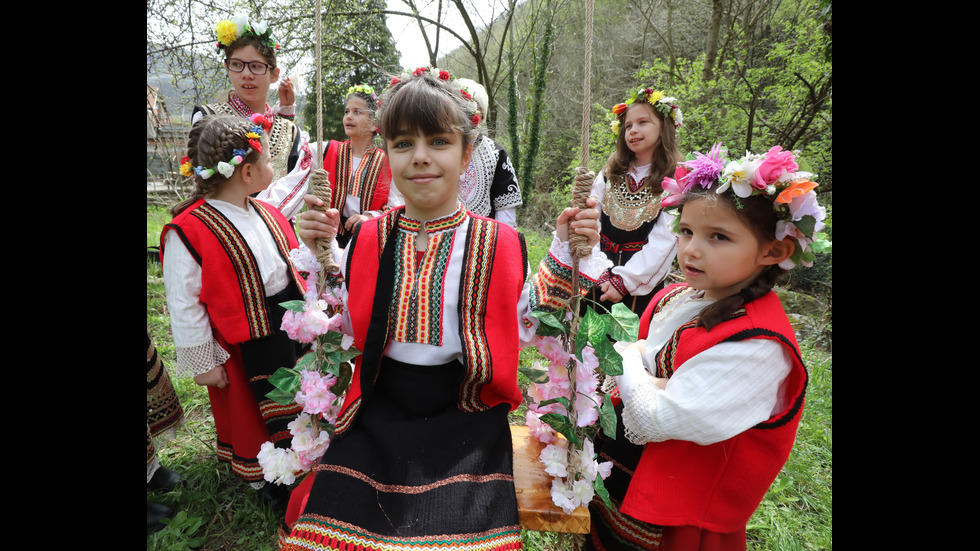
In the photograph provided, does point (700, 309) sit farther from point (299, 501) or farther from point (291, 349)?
point (291, 349)

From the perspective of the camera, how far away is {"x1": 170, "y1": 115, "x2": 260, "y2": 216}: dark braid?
2.12 m

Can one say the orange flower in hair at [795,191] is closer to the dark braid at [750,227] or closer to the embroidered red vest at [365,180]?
the dark braid at [750,227]

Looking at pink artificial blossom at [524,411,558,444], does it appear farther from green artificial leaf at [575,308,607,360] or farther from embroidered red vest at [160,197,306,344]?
embroidered red vest at [160,197,306,344]

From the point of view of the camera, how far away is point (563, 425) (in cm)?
145

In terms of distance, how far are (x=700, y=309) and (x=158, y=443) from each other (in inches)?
122

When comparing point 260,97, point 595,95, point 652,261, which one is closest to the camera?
point 260,97

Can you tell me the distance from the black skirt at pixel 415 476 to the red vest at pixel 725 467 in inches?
17.6

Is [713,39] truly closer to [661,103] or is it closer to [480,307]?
[661,103]

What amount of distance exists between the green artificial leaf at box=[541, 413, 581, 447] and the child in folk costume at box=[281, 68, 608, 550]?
0.60 feet

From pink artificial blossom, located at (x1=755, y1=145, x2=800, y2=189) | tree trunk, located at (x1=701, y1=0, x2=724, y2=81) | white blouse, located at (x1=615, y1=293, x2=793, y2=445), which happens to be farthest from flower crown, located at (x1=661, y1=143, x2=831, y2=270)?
tree trunk, located at (x1=701, y1=0, x2=724, y2=81)

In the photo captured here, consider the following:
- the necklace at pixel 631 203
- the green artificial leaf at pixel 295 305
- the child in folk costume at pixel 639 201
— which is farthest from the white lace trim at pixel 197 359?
the necklace at pixel 631 203

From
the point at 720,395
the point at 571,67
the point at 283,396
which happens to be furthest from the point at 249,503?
the point at 571,67

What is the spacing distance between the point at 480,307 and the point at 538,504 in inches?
25.9
